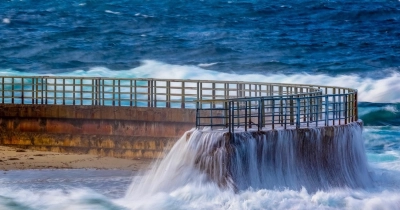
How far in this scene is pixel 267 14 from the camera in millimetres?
73500

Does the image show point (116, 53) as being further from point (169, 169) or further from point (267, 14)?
point (169, 169)

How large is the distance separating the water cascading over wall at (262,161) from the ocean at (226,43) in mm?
10472

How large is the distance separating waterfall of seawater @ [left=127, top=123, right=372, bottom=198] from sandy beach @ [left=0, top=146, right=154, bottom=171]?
5122mm

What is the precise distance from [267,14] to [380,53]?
12397mm

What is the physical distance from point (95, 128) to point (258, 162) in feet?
32.4

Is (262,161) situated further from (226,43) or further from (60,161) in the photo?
(226,43)

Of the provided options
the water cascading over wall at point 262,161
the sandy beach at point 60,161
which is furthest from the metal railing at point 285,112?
the sandy beach at point 60,161

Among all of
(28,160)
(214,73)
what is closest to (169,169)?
(28,160)

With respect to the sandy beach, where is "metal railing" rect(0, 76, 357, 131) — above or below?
above

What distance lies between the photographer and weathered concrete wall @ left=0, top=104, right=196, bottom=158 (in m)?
31.4

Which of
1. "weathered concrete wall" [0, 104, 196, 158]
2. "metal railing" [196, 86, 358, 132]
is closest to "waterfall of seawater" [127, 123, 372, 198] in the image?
"metal railing" [196, 86, 358, 132]

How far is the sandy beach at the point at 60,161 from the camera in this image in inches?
1198

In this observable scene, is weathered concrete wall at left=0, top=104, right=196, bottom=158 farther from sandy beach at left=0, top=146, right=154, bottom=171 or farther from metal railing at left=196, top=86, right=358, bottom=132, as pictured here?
metal railing at left=196, top=86, right=358, bottom=132

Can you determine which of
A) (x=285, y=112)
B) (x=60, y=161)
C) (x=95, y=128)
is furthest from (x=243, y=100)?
(x=95, y=128)
